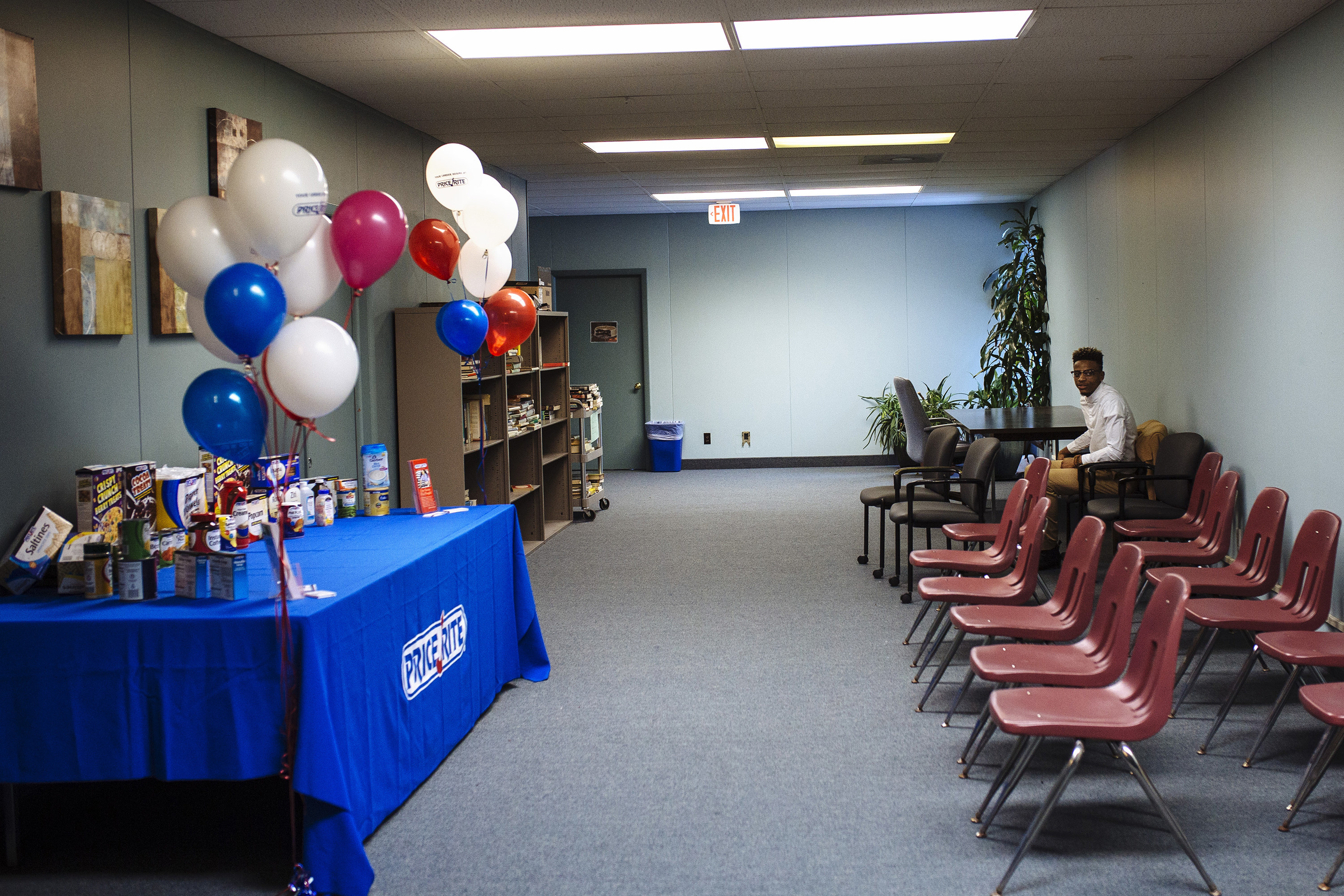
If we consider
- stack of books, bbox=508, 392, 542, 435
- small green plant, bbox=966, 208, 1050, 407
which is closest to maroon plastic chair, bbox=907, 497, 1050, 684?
stack of books, bbox=508, 392, 542, 435

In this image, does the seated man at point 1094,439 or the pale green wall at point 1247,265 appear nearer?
the pale green wall at point 1247,265

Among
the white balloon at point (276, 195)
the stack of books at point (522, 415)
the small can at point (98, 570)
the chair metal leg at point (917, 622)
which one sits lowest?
the chair metal leg at point (917, 622)

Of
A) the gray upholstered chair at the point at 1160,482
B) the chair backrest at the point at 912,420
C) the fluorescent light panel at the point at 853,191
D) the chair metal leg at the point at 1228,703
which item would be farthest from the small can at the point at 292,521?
the fluorescent light panel at the point at 853,191

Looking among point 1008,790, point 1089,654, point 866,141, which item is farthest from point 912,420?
point 1008,790

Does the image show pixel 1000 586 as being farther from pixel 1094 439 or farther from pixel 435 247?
pixel 435 247

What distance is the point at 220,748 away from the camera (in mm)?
2893

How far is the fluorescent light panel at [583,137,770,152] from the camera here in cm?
791

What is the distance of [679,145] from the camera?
26.7 feet

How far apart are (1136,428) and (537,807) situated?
502 cm

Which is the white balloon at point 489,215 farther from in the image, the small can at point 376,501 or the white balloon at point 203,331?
the white balloon at point 203,331

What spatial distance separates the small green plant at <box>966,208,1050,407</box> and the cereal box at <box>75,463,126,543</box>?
9432mm

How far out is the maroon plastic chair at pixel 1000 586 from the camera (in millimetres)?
4289

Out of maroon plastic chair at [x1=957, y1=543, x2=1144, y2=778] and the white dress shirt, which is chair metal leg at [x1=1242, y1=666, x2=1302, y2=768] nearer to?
maroon plastic chair at [x1=957, y1=543, x2=1144, y2=778]

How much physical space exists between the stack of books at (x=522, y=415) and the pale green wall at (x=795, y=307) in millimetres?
4745
